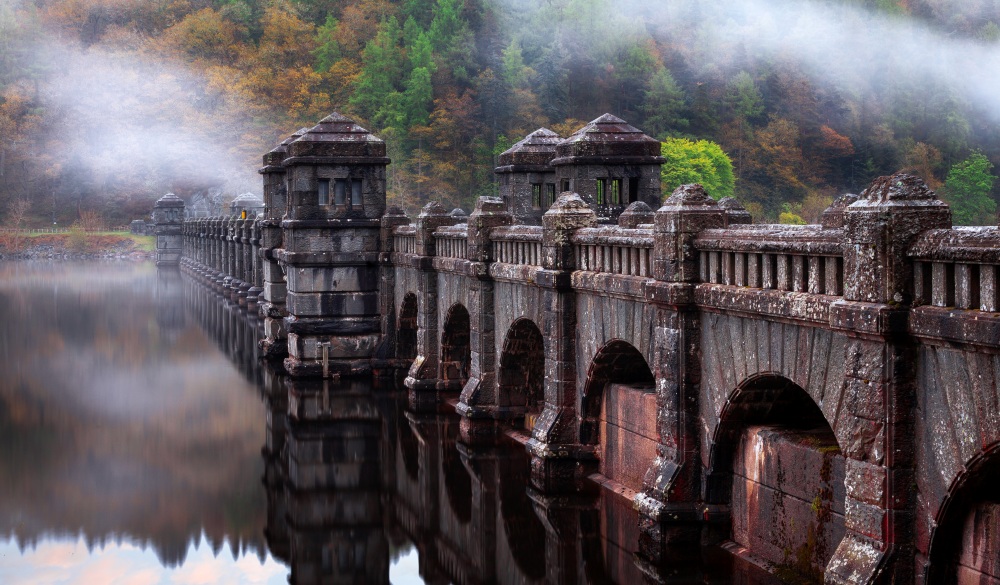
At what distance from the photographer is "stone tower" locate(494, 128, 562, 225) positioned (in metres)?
26.4

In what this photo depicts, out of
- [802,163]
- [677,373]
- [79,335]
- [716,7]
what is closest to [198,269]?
[79,335]

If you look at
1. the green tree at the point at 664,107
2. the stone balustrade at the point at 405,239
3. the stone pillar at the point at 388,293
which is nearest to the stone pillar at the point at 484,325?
the stone balustrade at the point at 405,239

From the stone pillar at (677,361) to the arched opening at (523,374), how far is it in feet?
18.0

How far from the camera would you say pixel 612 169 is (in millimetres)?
22609

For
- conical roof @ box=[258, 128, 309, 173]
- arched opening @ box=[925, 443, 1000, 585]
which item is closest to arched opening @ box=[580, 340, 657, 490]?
arched opening @ box=[925, 443, 1000, 585]

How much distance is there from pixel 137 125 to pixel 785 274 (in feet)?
324

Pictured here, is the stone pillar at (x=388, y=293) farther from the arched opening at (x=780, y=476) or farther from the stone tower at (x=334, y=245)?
the arched opening at (x=780, y=476)

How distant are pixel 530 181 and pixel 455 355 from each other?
6325 millimetres

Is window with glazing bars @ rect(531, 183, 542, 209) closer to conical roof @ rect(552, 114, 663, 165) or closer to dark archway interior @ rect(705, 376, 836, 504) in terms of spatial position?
conical roof @ rect(552, 114, 663, 165)

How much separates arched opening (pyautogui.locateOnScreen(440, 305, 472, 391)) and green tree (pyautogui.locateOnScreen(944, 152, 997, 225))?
37.0 meters

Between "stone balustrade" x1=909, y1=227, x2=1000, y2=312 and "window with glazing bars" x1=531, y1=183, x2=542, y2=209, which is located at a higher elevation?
"window with glazing bars" x1=531, y1=183, x2=542, y2=209

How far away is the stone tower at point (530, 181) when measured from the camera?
86.5ft

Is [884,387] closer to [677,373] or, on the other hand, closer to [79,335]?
[677,373]

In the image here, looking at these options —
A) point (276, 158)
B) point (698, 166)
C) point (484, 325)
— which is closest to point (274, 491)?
point (484, 325)
